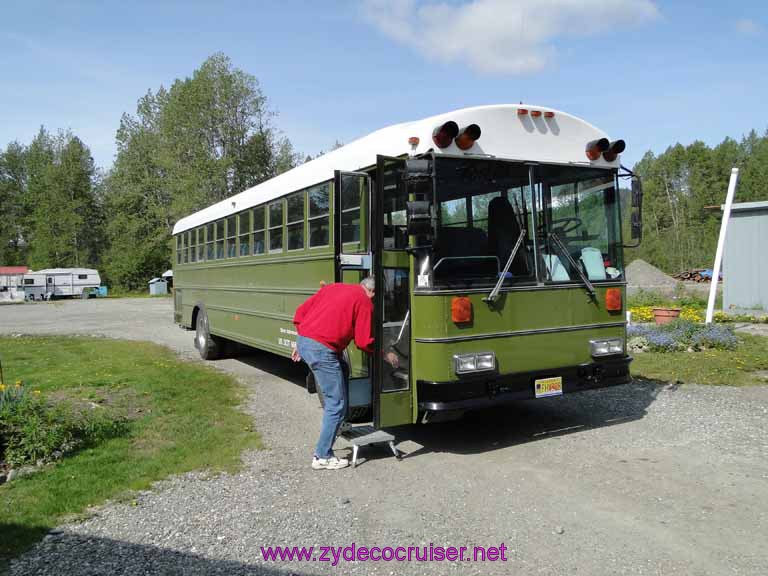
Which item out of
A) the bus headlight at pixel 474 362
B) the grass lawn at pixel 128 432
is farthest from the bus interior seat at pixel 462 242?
the grass lawn at pixel 128 432

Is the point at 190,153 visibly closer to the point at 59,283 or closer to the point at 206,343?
the point at 59,283

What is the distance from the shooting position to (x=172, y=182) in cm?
4034

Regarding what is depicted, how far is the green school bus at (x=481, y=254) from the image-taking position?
537cm

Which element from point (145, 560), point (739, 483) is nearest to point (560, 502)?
point (739, 483)

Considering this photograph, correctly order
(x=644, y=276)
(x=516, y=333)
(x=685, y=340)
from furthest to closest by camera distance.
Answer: (x=644, y=276), (x=685, y=340), (x=516, y=333)

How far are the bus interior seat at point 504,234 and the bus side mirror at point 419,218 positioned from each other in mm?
847

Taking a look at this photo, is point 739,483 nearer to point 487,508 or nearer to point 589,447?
point 589,447

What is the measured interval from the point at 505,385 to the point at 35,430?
4102 mm

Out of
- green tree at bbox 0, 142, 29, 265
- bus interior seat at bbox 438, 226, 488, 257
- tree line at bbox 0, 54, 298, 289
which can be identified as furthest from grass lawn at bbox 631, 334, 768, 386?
green tree at bbox 0, 142, 29, 265

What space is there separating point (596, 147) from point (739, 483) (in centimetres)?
320

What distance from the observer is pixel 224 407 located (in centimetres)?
793

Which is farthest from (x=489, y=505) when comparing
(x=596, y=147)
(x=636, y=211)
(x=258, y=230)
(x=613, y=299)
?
(x=258, y=230)

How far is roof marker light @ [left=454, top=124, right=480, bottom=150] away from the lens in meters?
5.41

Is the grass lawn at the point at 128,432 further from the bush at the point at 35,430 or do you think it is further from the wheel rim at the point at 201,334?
the wheel rim at the point at 201,334
